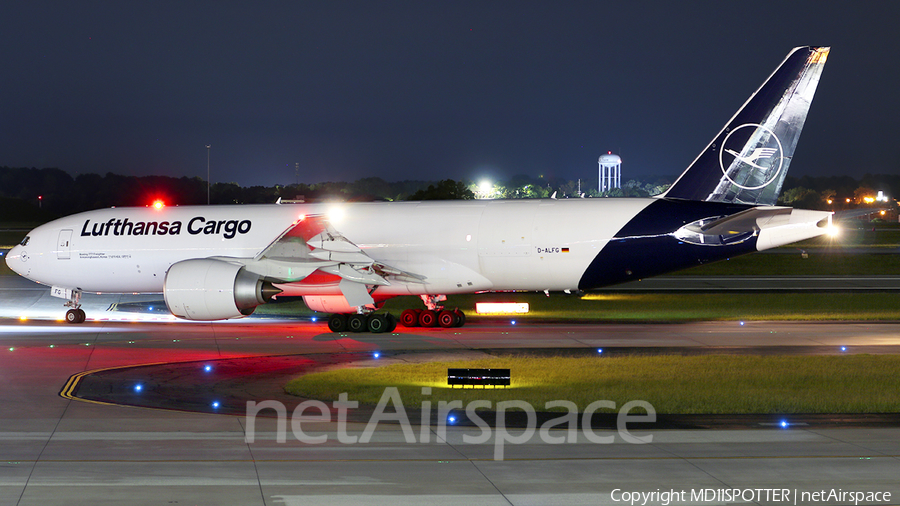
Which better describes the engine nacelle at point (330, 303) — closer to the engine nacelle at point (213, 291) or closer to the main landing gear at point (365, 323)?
the main landing gear at point (365, 323)

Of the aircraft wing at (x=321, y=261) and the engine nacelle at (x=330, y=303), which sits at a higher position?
the aircraft wing at (x=321, y=261)

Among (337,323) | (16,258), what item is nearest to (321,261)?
(337,323)

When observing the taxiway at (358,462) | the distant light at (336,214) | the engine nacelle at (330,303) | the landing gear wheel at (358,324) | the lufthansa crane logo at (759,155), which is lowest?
the taxiway at (358,462)

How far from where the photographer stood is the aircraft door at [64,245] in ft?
98.7

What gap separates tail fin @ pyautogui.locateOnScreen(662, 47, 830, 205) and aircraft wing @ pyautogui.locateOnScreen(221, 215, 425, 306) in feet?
30.1

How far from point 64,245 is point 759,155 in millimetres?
22742

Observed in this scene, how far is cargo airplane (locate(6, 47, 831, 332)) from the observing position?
83.0 feet

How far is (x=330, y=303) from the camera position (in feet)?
89.7

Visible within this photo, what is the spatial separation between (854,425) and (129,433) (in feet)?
35.9

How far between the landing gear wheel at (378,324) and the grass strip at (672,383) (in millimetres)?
6752

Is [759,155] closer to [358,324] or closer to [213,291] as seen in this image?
[358,324]

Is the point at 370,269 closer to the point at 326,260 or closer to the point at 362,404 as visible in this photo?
the point at 326,260

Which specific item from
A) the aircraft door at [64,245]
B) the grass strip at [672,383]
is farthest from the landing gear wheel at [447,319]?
the aircraft door at [64,245]

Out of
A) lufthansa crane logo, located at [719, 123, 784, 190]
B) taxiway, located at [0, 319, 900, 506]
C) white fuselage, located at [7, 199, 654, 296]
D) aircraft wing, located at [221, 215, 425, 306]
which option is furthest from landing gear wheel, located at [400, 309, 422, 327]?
taxiway, located at [0, 319, 900, 506]
